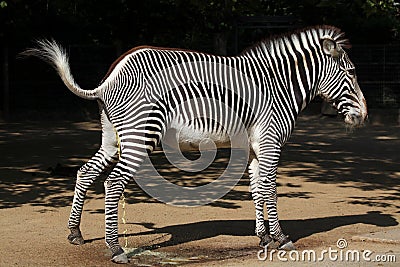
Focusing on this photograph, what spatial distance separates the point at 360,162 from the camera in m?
14.9

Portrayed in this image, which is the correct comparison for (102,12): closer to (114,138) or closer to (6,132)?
(6,132)

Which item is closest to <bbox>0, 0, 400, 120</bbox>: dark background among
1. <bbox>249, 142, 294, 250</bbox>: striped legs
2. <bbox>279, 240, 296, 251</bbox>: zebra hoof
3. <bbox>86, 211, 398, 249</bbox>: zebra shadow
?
<bbox>86, 211, 398, 249</bbox>: zebra shadow

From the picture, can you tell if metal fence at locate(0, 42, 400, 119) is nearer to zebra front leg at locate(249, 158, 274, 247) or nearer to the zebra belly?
zebra front leg at locate(249, 158, 274, 247)

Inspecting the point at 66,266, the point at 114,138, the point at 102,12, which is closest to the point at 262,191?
the point at 114,138

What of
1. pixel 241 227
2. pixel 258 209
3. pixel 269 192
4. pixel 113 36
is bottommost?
pixel 241 227

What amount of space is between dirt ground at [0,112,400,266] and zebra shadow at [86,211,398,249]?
11 mm

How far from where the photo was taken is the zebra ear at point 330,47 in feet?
29.0

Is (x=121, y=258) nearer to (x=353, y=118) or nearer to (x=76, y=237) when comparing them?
(x=76, y=237)

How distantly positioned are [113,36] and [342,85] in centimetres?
1585

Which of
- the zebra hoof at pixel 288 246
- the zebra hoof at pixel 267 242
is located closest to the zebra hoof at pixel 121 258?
the zebra hoof at pixel 267 242

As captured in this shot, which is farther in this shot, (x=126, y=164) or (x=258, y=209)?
(x=258, y=209)

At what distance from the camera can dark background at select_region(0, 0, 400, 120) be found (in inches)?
916

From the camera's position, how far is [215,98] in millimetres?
8438

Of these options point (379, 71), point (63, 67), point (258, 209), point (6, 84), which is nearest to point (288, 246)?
point (258, 209)
